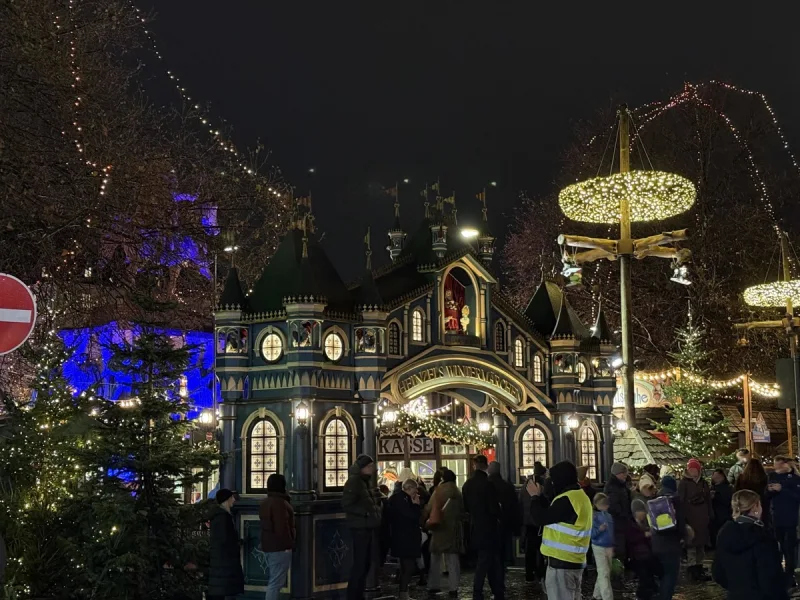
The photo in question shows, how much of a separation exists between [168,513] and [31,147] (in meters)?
4.94

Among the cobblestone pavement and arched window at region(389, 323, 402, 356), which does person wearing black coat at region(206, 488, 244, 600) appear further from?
arched window at region(389, 323, 402, 356)

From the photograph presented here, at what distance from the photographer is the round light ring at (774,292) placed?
2744 cm

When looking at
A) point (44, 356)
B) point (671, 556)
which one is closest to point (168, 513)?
point (44, 356)

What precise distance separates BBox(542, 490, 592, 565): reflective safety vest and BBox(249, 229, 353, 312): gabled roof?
247 inches

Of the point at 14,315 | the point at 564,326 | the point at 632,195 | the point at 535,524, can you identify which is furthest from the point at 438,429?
the point at 14,315

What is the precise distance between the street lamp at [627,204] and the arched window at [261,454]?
826 cm

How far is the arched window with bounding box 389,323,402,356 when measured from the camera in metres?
16.2

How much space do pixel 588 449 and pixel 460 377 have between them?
3.47m

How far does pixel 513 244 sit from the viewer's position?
41875mm

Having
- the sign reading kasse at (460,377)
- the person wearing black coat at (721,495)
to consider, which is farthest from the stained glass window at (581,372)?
the person wearing black coat at (721,495)

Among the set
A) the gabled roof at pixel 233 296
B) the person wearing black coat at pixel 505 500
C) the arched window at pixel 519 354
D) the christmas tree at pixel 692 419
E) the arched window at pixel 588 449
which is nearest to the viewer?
the person wearing black coat at pixel 505 500

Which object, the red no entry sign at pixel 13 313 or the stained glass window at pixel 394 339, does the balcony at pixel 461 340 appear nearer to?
the stained glass window at pixel 394 339

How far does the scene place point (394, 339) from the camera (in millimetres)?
16172

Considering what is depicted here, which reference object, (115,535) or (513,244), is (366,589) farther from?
(513,244)
